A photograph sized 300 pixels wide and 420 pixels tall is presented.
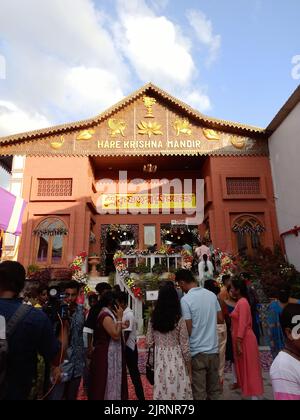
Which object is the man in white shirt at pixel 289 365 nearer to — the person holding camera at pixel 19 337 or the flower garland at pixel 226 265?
the person holding camera at pixel 19 337

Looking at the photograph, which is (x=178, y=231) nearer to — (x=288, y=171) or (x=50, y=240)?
(x=288, y=171)

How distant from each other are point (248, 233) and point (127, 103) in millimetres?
9120

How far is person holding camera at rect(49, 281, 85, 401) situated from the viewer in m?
3.12

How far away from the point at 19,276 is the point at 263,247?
1301cm

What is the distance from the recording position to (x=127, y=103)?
1562cm

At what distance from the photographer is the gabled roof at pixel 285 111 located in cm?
1165

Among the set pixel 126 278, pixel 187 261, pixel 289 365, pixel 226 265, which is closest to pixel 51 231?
pixel 126 278

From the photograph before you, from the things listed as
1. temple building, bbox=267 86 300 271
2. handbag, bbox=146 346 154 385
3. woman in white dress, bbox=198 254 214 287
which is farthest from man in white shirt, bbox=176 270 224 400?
temple building, bbox=267 86 300 271

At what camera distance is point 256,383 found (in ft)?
12.5

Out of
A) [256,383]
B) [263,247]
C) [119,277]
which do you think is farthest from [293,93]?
[256,383]

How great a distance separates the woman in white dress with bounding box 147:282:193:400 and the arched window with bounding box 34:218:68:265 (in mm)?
11165

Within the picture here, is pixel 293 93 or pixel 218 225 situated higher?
pixel 293 93
